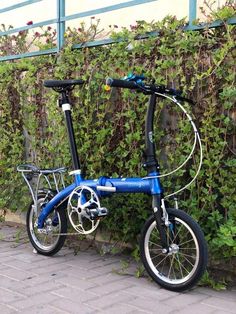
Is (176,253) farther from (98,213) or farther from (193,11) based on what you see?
(193,11)

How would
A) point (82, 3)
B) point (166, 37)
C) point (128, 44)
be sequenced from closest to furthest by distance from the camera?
point (166, 37) < point (128, 44) < point (82, 3)

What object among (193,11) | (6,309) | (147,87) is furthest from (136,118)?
(6,309)

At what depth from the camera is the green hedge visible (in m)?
3.83

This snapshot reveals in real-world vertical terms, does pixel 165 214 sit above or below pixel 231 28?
below

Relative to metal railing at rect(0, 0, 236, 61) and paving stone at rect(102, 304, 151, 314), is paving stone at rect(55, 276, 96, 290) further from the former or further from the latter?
metal railing at rect(0, 0, 236, 61)

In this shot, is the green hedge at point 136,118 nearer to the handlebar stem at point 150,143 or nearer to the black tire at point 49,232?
the handlebar stem at point 150,143

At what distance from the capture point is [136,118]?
4.38 metres

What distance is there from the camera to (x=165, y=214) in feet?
12.2

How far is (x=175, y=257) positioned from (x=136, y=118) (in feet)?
4.20

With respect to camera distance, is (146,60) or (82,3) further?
(82,3)

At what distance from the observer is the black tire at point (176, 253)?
3.54 meters

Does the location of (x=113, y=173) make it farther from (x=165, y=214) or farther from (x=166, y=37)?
(x=166, y=37)

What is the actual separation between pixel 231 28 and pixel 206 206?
55.7 inches

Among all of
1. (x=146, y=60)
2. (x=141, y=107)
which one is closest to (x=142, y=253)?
(x=141, y=107)
